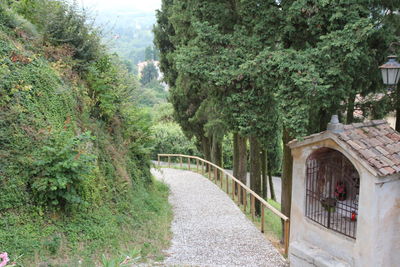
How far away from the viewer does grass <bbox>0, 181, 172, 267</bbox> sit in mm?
4770

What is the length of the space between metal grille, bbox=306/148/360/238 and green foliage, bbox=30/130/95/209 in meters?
4.21

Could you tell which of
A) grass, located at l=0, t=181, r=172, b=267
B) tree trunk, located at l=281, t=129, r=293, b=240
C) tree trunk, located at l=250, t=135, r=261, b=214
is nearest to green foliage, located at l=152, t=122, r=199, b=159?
tree trunk, located at l=250, t=135, r=261, b=214

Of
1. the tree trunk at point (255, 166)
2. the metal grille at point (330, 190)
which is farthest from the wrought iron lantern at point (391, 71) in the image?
the tree trunk at point (255, 166)

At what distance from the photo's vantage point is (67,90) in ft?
24.7

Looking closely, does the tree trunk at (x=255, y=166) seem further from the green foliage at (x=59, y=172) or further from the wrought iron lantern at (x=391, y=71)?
the green foliage at (x=59, y=172)

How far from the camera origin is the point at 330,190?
6637 mm

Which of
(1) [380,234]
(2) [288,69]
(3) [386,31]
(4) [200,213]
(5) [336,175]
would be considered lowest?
(4) [200,213]

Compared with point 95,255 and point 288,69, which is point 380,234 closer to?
point 288,69

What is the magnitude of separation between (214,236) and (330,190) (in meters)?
3.04

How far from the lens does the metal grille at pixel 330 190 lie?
6.51m

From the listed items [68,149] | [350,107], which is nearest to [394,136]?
[350,107]

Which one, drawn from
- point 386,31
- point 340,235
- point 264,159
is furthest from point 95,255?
point 264,159

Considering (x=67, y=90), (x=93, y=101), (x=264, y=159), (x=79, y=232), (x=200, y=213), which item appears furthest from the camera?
(x=264, y=159)

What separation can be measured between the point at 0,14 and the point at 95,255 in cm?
559
